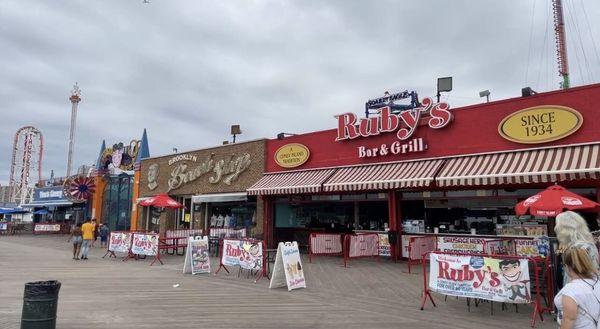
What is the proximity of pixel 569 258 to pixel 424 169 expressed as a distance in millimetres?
11966

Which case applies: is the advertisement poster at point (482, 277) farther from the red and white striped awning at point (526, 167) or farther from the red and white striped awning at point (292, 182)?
the red and white striped awning at point (292, 182)

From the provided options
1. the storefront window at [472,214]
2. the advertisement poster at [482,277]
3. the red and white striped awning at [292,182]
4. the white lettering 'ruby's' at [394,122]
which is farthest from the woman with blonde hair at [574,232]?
the red and white striped awning at [292,182]

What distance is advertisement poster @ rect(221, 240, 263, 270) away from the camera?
40.9ft

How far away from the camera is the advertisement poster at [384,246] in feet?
54.8

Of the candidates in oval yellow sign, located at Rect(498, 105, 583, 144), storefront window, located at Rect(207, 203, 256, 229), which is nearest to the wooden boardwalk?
oval yellow sign, located at Rect(498, 105, 583, 144)

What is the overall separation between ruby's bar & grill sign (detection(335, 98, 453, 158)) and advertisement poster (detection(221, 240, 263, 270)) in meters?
6.71

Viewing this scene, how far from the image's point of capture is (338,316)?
796 centimetres

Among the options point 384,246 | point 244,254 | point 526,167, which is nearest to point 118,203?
point 384,246

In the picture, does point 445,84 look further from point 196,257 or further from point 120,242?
point 120,242

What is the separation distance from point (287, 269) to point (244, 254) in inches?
99.4

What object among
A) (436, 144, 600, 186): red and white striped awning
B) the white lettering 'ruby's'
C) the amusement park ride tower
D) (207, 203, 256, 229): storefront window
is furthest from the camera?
the amusement park ride tower

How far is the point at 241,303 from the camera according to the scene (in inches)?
358

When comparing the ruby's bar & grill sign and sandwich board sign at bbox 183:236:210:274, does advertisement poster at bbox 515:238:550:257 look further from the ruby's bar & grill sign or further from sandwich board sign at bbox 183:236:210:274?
sandwich board sign at bbox 183:236:210:274

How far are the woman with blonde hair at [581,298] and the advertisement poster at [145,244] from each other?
49.5 ft
